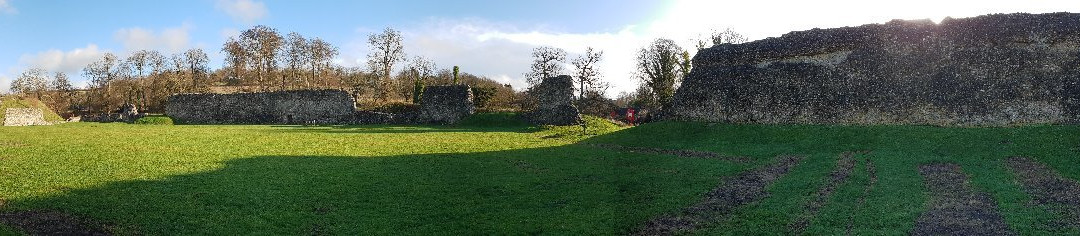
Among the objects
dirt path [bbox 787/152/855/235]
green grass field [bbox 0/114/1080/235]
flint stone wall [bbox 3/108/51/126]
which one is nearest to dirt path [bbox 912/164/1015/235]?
green grass field [bbox 0/114/1080/235]

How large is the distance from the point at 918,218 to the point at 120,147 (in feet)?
58.7

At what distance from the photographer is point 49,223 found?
27.0 ft

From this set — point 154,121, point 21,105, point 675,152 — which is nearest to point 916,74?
point 675,152

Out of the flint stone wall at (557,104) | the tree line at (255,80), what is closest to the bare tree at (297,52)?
the tree line at (255,80)

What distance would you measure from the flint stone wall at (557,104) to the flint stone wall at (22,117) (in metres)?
24.8

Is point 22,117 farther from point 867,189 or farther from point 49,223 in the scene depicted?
point 867,189

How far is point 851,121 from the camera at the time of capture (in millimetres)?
19719

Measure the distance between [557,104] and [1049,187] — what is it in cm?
2275

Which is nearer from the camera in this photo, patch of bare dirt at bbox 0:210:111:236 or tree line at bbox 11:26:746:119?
patch of bare dirt at bbox 0:210:111:236

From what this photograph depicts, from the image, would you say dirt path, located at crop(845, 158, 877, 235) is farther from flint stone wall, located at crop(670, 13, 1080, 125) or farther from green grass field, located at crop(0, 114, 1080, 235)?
flint stone wall, located at crop(670, 13, 1080, 125)

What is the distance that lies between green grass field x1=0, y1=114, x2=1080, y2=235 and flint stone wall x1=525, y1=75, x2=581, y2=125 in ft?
39.0

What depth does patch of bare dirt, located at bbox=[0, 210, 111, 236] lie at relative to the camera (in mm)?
7914

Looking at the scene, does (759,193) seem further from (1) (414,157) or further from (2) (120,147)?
(2) (120,147)

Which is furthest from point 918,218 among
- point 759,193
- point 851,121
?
point 851,121
